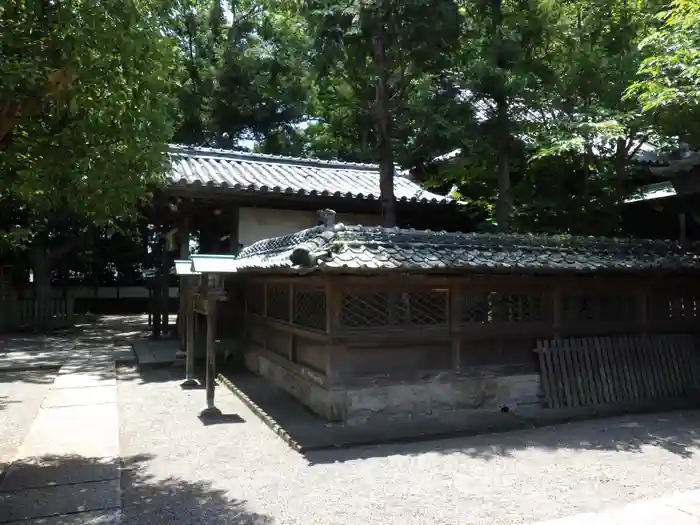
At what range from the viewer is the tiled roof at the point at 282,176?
1181cm

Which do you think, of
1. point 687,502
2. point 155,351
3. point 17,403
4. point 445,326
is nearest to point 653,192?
point 445,326

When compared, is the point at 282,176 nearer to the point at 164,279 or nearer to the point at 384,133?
the point at 384,133

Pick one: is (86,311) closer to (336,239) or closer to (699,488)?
(336,239)

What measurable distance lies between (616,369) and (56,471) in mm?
7867

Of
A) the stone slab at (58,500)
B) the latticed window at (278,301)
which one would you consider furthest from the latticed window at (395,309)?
the stone slab at (58,500)

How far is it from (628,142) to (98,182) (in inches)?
412

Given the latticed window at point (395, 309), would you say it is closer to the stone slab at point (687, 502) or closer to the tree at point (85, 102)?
the tree at point (85, 102)

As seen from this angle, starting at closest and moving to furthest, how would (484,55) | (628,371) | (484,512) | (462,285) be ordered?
(484,512)
(462,285)
(628,371)
(484,55)

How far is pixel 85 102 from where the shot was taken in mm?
4797

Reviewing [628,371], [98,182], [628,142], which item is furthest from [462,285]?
[628,142]

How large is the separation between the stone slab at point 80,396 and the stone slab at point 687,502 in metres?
8.16

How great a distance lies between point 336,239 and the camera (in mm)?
7086

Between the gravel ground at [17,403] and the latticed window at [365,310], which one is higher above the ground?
the latticed window at [365,310]

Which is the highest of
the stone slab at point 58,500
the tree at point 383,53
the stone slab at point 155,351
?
the tree at point 383,53
